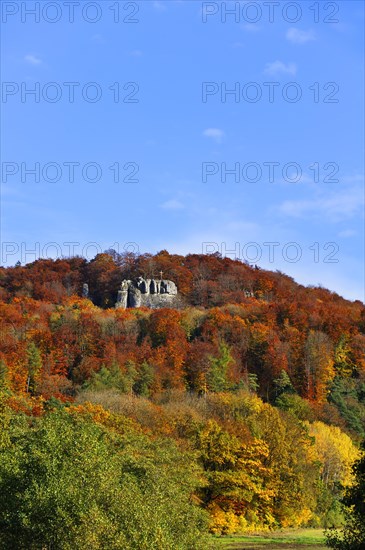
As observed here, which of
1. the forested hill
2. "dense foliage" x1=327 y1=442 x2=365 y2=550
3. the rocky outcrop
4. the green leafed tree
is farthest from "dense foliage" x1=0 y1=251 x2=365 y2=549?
"dense foliage" x1=327 y1=442 x2=365 y2=550

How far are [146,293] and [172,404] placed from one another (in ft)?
195

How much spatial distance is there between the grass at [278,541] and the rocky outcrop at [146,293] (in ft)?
236

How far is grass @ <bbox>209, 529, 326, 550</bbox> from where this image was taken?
→ 130ft

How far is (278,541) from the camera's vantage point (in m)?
42.8

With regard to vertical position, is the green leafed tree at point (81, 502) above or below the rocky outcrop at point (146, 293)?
below

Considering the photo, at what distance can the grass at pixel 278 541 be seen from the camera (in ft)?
130

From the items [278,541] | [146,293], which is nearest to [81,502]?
[278,541]

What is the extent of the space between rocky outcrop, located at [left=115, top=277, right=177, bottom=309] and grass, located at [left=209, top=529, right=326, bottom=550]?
71.9 meters

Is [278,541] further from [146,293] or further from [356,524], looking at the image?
[146,293]

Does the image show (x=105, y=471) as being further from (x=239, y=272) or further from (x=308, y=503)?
(x=239, y=272)

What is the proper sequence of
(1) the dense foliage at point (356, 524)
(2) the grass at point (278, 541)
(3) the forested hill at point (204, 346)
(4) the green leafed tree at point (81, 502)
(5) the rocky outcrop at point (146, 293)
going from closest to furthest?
1. (4) the green leafed tree at point (81, 502)
2. (1) the dense foliage at point (356, 524)
3. (2) the grass at point (278, 541)
4. (3) the forested hill at point (204, 346)
5. (5) the rocky outcrop at point (146, 293)

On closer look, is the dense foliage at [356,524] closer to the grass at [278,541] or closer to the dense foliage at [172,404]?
the dense foliage at [172,404]

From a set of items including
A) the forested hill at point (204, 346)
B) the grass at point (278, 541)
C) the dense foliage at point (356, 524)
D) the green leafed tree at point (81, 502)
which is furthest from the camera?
the forested hill at point (204, 346)

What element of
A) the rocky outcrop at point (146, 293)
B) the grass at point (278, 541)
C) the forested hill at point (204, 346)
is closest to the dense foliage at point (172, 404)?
the forested hill at point (204, 346)
